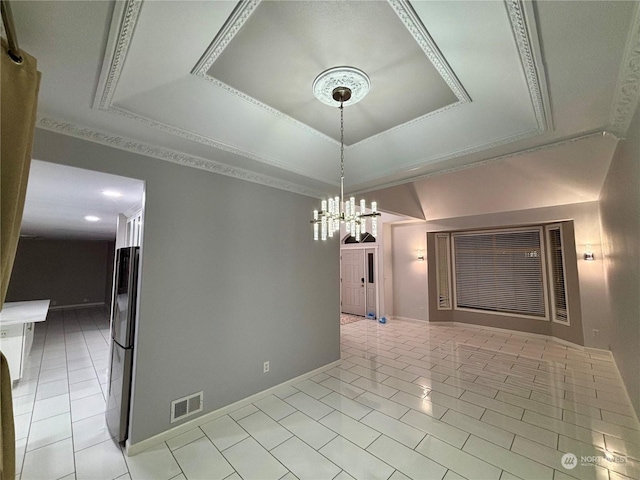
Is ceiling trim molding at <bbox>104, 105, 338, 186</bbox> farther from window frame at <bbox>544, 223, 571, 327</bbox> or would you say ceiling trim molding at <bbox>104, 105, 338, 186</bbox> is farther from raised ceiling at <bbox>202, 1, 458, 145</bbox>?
window frame at <bbox>544, 223, 571, 327</bbox>

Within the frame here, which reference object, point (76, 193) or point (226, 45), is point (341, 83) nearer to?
point (226, 45)

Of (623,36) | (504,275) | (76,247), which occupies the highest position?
(623,36)

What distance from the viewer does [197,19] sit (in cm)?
128

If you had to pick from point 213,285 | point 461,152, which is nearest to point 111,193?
point 213,285

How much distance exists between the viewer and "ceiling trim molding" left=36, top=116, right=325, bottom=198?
1942mm

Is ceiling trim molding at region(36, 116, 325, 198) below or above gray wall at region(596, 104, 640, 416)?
above

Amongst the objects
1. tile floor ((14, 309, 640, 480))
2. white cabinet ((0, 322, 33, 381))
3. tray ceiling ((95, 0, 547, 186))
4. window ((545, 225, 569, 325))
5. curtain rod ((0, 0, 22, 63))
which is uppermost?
tray ceiling ((95, 0, 547, 186))

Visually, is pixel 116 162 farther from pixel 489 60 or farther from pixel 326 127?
pixel 489 60

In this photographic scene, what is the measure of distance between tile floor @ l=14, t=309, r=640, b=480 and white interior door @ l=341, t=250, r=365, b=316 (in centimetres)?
360

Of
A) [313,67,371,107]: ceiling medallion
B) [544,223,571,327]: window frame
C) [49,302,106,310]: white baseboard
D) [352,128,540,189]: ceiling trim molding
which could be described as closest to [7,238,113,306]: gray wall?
[49,302,106,310]: white baseboard

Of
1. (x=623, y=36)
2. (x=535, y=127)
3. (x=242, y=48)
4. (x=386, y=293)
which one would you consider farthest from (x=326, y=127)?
(x=386, y=293)

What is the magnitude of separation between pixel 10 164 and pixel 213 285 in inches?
72.3

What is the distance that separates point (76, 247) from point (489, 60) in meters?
12.7

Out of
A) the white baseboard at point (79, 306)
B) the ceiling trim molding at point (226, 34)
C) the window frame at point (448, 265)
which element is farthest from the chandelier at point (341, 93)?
the white baseboard at point (79, 306)
